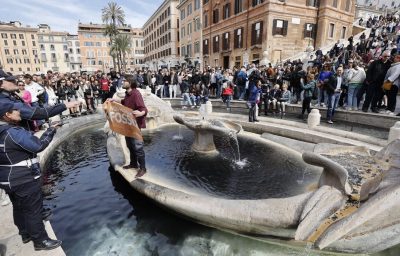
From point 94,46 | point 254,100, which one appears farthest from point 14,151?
point 94,46

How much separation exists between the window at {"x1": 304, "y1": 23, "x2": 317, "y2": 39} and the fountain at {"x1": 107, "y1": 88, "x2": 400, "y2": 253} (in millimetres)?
26725

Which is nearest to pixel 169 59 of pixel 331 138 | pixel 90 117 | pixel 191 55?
pixel 191 55

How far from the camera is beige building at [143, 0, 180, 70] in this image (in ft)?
183

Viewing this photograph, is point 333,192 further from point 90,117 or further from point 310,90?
point 90,117

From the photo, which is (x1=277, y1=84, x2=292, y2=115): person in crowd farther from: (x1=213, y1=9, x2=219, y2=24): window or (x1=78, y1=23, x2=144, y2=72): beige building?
(x1=78, y1=23, x2=144, y2=72): beige building

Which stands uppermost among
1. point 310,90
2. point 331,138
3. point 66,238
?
point 310,90

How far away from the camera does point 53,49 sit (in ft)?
313

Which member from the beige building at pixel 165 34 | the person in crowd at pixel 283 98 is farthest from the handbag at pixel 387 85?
the beige building at pixel 165 34

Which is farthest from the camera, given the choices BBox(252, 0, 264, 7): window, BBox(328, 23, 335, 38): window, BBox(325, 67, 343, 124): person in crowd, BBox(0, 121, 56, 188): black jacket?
BBox(328, 23, 335, 38): window

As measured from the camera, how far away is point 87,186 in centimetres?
557

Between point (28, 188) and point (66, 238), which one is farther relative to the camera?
point (66, 238)

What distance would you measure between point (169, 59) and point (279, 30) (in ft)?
119

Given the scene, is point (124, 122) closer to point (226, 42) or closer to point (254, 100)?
point (254, 100)

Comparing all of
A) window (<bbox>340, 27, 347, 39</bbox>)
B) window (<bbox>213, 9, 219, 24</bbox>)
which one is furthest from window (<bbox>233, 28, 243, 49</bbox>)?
window (<bbox>340, 27, 347, 39</bbox>)
